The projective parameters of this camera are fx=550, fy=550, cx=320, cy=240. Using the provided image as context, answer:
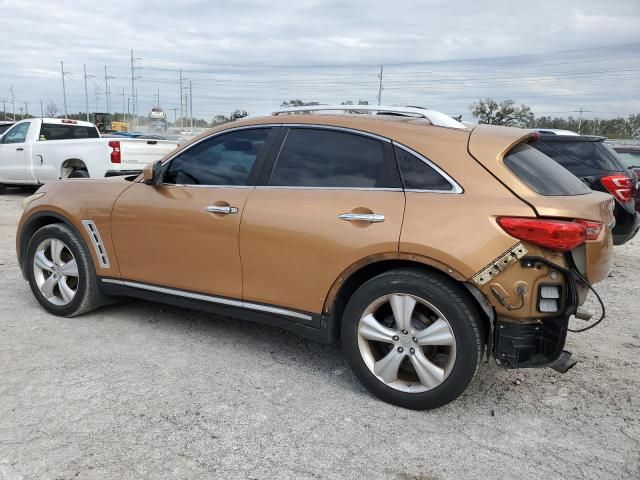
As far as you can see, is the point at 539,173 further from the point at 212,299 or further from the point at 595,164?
the point at 595,164

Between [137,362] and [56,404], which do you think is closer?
[56,404]

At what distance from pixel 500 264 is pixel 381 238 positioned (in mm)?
652

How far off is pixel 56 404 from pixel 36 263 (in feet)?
6.15

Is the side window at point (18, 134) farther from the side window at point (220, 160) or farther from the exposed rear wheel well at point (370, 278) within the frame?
the exposed rear wheel well at point (370, 278)

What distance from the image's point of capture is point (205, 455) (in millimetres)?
2695

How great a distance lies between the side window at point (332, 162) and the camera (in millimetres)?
3295

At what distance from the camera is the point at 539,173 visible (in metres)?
3.15

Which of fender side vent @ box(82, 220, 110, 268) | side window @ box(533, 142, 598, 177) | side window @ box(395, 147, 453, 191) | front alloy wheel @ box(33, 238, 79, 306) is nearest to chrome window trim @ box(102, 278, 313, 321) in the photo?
fender side vent @ box(82, 220, 110, 268)

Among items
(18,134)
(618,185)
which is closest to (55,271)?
(618,185)

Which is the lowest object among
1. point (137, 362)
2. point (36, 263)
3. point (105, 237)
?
point (137, 362)

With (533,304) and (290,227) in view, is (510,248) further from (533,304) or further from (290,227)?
(290,227)

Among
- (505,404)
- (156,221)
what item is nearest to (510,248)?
(505,404)

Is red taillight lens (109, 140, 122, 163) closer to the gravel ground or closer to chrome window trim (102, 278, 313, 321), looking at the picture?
the gravel ground

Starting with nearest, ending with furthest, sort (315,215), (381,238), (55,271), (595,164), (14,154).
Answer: (381,238) < (315,215) < (55,271) < (595,164) < (14,154)
